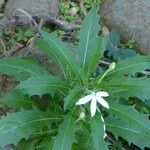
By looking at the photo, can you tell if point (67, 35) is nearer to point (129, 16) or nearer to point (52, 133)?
point (129, 16)

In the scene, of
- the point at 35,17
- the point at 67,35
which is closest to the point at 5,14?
the point at 35,17

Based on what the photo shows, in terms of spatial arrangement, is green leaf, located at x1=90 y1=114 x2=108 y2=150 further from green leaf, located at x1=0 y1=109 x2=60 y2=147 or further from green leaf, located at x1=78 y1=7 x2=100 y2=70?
green leaf, located at x1=78 y1=7 x2=100 y2=70

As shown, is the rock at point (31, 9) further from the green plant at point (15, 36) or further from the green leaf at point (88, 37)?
the green leaf at point (88, 37)

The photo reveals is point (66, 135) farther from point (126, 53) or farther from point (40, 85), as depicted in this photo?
point (126, 53)

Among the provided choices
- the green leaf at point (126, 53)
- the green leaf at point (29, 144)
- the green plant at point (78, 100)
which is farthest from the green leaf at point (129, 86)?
the green leaf at point (126, 53)

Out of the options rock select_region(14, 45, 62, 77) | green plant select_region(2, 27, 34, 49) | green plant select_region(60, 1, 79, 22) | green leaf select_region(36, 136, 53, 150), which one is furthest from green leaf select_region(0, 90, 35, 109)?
green plant select_region(60, 1, 79, 22)

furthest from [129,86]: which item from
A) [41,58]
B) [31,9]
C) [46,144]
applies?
[31,9]
